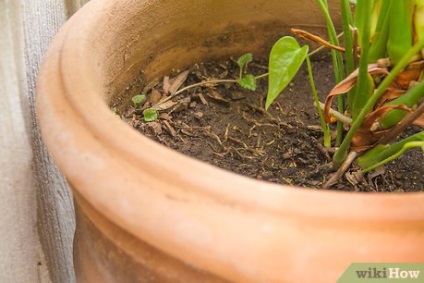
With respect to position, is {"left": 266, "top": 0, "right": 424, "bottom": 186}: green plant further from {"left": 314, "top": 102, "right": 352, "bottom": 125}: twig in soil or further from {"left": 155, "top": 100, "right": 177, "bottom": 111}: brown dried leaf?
{"left": 155, "top": 100, "right": 177, "bottom": 111}: brown dried leaf

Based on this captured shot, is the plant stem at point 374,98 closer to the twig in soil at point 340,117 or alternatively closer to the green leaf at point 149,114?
the twig in soil at point 340,117

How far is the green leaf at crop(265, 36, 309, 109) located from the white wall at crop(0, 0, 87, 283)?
Result: 0.86 ft

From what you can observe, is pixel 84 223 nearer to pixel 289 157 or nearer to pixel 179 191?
pixel 179 191

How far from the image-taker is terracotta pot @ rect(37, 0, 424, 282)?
423 mm

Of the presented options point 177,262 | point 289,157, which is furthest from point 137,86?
point 177,262

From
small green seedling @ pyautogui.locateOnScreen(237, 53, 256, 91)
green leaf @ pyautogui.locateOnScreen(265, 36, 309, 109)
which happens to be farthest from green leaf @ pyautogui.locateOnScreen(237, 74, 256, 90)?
green leaf @ pyautogui.locateOnScreen(265, 36, 309, 109)

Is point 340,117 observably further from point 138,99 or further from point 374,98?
point 138,99

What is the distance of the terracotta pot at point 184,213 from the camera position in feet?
1.39

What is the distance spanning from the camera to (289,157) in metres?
0.74

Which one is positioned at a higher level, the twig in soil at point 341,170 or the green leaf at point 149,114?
the green leaf at point 149,114

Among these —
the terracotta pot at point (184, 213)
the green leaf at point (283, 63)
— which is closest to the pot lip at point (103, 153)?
the terracotta pot at point (184, 213)

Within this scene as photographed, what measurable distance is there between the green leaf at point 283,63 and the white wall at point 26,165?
0.86 ft

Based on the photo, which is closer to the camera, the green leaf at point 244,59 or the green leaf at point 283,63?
the green leaf at point 283,63

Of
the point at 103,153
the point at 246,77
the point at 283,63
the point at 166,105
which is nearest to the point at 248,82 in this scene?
the point at 246,77
